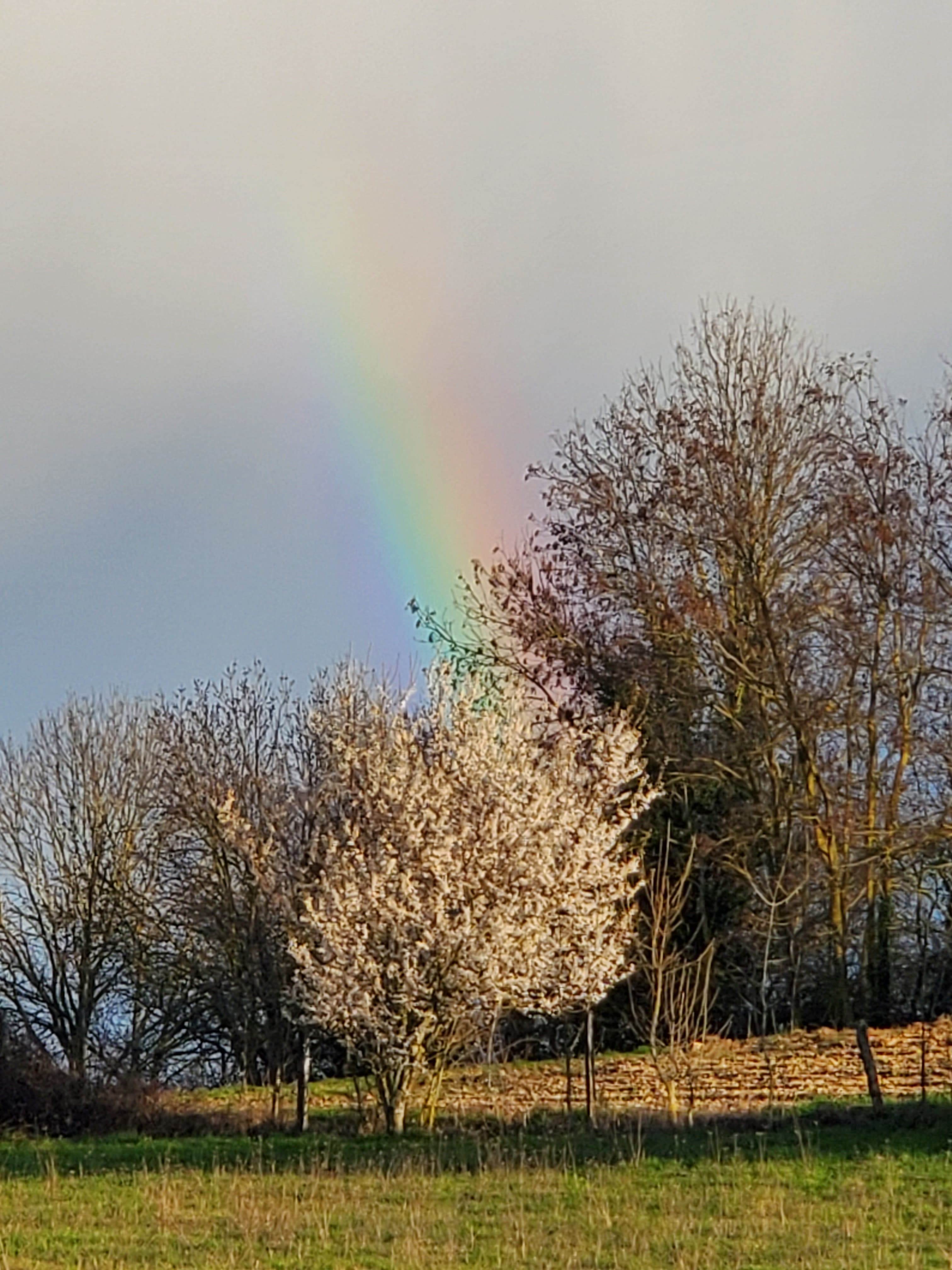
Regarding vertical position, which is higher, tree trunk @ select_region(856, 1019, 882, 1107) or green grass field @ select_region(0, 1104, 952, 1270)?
tree trunk @ select_region(856, 1019, 882, 1107)

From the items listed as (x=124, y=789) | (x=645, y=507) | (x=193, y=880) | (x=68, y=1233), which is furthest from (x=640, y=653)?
(x=68, y=1233)

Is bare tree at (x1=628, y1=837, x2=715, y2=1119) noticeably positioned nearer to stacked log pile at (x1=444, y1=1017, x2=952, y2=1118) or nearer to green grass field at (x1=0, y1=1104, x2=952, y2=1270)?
stacked log pile at (x1=444, y1=1017, x2=952, y2=1118)

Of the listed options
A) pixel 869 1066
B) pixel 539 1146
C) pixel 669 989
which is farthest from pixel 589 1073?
pixel 869 1066

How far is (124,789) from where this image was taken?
32.5 metres

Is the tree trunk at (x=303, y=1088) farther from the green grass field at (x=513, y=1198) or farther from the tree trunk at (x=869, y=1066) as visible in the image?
the tree trunk at (x=869, y=1066)

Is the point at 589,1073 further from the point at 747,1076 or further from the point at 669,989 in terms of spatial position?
the point at 747,1076

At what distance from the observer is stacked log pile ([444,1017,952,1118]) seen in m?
20.0

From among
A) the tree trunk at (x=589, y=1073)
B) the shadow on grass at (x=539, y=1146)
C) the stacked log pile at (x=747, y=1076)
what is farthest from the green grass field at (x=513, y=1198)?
the stacked log pile at (x=747, y=1076)

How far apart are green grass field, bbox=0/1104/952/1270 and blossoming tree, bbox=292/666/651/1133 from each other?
4.93 ft

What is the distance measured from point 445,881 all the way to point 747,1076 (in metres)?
7.21

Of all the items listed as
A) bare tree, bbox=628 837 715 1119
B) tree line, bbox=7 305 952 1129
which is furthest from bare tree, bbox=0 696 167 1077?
bare tree, bbox=628 837 715 1119

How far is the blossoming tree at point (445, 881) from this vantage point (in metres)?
18.5

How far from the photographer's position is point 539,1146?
16312mm

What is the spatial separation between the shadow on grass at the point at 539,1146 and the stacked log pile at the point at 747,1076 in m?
0.83
